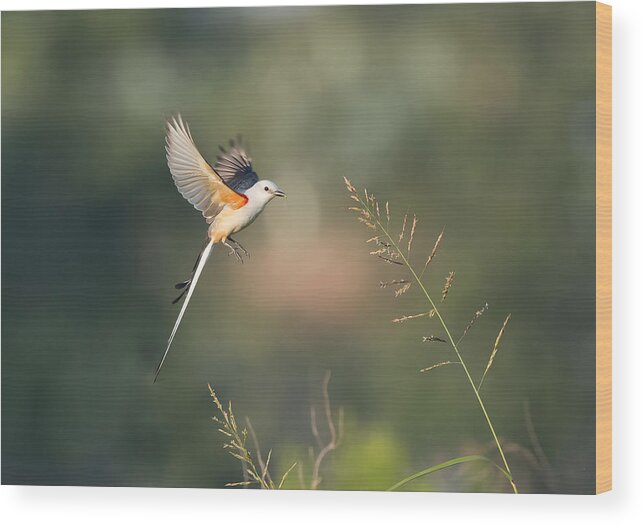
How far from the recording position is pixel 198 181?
2.74 meters

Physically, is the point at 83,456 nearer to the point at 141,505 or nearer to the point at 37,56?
the point at 141,505

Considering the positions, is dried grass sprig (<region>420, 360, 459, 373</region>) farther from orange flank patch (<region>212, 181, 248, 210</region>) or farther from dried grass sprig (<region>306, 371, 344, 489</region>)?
orange flank patch (<region>212, 181, 248, 210</region>)

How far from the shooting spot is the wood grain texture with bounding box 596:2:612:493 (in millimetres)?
2664

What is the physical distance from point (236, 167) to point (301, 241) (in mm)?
319

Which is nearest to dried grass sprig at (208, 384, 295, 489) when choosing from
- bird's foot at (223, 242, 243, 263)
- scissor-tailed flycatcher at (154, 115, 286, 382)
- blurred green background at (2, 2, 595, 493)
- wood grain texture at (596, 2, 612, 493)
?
blurred green background at (2, 2, 595, 493)

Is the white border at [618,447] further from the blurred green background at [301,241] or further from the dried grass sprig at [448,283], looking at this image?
the dried grass sprig at [448,283]

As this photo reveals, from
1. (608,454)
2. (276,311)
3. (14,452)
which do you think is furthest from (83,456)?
(608,454)

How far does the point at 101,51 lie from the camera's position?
277 centimetres

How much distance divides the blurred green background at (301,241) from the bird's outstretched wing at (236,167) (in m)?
0.04

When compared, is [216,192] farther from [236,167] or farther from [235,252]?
[235,252]

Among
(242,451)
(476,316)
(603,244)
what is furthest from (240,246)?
(603,244)

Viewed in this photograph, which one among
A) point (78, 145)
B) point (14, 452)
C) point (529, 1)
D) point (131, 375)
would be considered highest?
point (529, 1)

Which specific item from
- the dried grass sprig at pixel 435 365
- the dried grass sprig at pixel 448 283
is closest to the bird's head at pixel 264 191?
the dried grass sprig at pixel 448 283

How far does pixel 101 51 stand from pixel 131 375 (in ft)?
3.46
